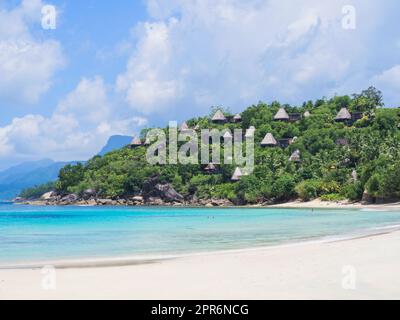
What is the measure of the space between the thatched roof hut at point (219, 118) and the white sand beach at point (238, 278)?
72.0m

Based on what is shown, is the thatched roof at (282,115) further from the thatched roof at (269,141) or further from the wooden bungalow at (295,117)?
the thatched roof at (269,141)

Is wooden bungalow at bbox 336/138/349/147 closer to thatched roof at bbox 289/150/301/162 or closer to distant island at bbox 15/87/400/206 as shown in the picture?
distant island at bbox 15/87/400/206

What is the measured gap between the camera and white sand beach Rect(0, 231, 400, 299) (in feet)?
Result: 26.7

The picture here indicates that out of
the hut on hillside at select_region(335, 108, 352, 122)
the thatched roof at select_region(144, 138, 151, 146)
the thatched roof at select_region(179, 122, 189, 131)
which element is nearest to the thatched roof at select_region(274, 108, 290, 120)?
the hut on hillside at select_region(335, 108, 352, 122)

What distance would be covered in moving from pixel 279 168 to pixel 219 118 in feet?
76.5

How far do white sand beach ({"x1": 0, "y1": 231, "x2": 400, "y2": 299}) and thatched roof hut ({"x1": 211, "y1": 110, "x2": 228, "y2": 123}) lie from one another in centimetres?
7201

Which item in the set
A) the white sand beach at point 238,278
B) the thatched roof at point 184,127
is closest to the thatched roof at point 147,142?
the thatched roof at point 184,127

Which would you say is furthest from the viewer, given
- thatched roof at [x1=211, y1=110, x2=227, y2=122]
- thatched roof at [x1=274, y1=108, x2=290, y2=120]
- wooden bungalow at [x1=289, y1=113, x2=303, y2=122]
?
thatched roof at [x1=211, y1=110, x2=227, y2=122]

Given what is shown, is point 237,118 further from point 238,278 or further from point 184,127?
point 238,278

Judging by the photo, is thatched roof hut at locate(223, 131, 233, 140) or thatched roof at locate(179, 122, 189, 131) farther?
thatched roof at locate(179, 122, 189, 131)

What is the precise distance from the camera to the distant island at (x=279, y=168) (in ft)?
170

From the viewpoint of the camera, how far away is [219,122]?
8488cm
